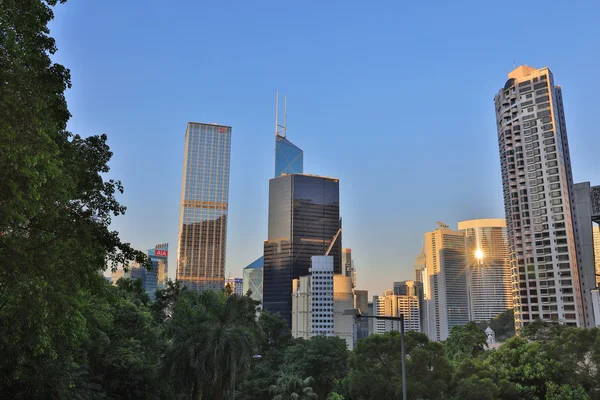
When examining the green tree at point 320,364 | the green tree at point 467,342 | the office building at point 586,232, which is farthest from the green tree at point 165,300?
the office building at point 586,232

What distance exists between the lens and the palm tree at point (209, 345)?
25688 millimetres

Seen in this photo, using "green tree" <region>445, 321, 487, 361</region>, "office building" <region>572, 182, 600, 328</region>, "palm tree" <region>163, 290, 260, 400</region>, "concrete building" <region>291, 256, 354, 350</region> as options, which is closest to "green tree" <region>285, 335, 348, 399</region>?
"green tree" <region>445, 321, 487, 361</region>

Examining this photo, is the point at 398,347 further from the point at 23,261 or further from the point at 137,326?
the point at 23,261

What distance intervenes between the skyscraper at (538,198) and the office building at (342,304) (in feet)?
297

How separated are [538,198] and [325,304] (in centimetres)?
10255

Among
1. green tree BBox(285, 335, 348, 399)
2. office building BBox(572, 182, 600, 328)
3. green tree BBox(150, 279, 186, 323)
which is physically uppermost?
office building BBox(572, 182, 600, 328)

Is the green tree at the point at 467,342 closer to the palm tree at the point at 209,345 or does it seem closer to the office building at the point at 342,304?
the palm tree at the point at 209,345

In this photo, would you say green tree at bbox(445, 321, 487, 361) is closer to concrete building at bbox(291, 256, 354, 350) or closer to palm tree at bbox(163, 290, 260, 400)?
palm tree at bbox(163, 290, 260, 400)

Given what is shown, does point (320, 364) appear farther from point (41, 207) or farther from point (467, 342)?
point (41, 207)

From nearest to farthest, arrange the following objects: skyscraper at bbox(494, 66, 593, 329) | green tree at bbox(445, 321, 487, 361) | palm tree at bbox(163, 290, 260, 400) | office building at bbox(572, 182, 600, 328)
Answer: palm tree at bbox(163, 290, 260, 400) → green tree at bbox(445, 321, 487, 361) → office building at bbox(572, 182, 600, 328) → skyscraper at bbox(494, 66, 593, 329)

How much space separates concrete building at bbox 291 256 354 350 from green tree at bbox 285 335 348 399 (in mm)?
126504

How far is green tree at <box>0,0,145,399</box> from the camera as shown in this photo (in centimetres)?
1117

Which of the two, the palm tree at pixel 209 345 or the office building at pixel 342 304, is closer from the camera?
the palm tree at pixel 209 345

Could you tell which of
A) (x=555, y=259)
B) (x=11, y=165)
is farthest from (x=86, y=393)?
(x=555, y=259)
